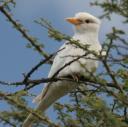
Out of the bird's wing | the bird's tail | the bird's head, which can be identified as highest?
the bird's head

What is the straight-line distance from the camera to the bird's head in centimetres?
739

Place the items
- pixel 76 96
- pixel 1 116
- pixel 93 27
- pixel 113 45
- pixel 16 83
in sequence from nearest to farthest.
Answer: pixel 113 45 < pixel 16 83 < pixel 1 116 < pixel 76 96 < pixel 93 27

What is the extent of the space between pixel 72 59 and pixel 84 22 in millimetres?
765

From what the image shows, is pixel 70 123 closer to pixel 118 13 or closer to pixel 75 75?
pixel 75 75

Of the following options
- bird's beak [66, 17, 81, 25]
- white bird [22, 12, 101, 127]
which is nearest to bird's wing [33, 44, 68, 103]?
white bird [22, 12, 101, 127]

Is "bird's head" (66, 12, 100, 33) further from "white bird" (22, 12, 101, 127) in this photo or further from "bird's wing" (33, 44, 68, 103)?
"bird's wing" (33, 44, 68, 103)

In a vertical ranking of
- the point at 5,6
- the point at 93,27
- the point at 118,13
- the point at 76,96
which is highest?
the point at 5,6

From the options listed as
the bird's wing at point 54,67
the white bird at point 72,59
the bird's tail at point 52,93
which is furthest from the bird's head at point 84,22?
the bird's tail at point 52,93

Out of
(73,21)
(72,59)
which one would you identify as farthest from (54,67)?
(73,21)

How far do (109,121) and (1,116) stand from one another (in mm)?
1772

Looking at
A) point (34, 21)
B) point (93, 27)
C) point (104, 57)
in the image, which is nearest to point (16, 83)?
point (34, 21)

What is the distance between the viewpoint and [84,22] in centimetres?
745

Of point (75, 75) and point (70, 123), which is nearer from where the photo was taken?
point (70, 123)

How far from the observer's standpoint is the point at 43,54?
6512 millimetres
